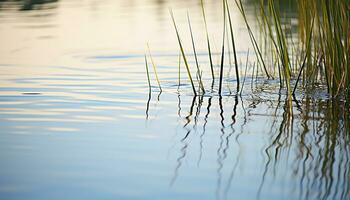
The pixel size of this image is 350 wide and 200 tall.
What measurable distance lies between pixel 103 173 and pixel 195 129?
103 cm

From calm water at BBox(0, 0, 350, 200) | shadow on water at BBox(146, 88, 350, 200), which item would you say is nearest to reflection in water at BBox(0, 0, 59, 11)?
calm water at BBox(0, 0, 350, 200)

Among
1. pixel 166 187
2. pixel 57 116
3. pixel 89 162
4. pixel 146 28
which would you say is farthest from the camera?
pixel 146 28

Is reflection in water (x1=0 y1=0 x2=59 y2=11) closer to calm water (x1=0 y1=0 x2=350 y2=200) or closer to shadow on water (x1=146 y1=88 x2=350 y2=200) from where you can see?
calm water (x1=0 y1=0 x2=350 y2=200)

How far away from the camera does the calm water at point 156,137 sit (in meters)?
2.83

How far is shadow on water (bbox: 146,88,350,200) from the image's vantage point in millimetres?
2822

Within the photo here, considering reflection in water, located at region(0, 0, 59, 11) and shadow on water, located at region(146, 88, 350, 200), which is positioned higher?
shadow on water, located at region(146, 88, 350, 200)

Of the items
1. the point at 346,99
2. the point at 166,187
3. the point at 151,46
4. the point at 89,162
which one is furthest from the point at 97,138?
the point at 151,46

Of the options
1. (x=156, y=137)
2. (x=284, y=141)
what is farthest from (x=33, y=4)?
(x=284, y=141)

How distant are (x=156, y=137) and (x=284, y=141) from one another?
0.72 m

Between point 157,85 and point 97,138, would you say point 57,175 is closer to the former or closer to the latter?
point 97,138

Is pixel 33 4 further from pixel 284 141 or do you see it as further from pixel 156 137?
pixel 284 141

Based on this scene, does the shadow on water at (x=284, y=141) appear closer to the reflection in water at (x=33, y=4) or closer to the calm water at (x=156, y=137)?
the calm water at (x=156, y=137)

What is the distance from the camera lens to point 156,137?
146 inches

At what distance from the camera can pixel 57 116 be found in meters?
4.37
